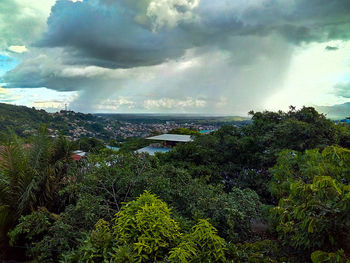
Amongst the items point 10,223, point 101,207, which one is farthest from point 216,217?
point 10,223

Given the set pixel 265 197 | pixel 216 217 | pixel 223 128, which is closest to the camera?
pixel 216 217

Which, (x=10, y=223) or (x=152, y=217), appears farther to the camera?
(x=10, y=223)

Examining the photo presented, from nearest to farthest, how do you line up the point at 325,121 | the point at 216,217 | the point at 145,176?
the point at 216,217, the point at 145,176, the point at 325,121

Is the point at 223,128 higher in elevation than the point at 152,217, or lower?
higher

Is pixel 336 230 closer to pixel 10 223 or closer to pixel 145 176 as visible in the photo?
pixel 145 176

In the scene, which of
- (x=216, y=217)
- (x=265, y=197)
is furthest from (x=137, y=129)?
(x=216, y=217)

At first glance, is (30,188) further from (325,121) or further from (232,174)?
(325,121)

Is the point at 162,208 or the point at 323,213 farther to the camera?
the point at 162,208
